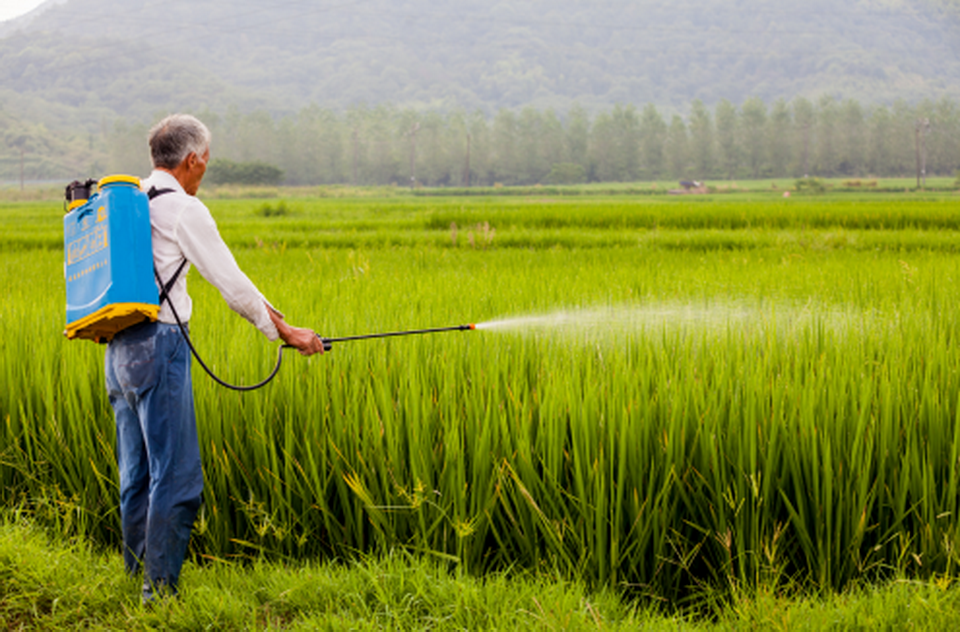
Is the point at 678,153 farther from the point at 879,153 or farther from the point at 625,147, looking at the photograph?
the point at 879,153

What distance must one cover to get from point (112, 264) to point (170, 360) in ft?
1.28

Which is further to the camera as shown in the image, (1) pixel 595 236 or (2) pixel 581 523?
(1) pixel 595 236

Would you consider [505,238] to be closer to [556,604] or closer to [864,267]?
[864,267]

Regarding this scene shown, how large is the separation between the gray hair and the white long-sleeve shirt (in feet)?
0.19

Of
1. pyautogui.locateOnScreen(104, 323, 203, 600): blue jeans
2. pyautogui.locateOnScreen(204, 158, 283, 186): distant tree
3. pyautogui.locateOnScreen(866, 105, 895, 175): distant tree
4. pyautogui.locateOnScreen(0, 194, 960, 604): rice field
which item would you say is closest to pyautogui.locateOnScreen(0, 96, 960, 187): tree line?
pyautogui.locateOnScreen(866, 105, 895, 175): distant tree

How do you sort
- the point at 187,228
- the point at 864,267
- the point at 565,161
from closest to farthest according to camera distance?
the point at 187,228
the point at 864,267
the point at 565,161

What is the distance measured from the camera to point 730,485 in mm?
2455

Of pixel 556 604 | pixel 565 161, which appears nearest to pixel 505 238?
pixel 556 604

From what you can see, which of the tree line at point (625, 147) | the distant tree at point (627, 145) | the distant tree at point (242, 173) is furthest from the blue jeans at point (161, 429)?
the distant tree at point (627, 145)

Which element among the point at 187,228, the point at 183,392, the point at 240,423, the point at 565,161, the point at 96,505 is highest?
the point at 565,161

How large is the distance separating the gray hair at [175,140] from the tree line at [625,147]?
113 m

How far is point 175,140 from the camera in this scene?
7.84 ft

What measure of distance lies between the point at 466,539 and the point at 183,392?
3.77 ft

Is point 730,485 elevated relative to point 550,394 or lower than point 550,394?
lower
